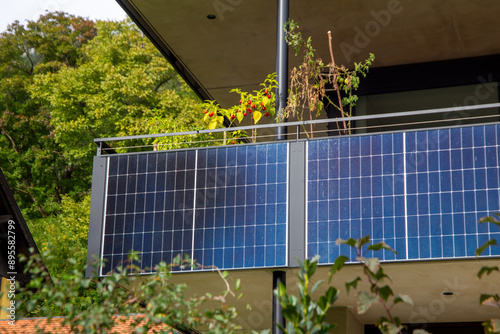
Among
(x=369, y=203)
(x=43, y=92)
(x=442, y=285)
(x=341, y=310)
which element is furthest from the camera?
(x=43, y=92)

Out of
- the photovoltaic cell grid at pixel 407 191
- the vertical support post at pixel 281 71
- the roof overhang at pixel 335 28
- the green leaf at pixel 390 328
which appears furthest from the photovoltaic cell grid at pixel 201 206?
the green leaf at pixel 390 328

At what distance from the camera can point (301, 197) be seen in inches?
360

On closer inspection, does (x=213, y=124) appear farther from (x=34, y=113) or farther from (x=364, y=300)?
(x=34, y=113)

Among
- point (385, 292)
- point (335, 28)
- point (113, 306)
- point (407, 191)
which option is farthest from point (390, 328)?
point (335, 28)

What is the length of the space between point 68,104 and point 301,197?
21667 millimetres

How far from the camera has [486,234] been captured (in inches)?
328

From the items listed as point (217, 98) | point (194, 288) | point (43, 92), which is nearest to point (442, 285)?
point (194, 288)

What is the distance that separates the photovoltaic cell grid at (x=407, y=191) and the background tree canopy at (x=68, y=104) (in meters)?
17.4

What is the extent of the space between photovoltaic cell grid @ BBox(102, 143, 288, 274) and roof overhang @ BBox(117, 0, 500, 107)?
3869 millimetres

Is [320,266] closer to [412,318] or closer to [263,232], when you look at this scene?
[263,232]

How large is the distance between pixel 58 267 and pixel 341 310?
18.6 metres

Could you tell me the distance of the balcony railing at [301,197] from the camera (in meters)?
8.59

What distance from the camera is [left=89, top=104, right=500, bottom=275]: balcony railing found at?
8.59 m

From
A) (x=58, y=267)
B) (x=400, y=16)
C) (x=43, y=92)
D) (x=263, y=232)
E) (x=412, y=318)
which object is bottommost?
(x=412, y=318)
